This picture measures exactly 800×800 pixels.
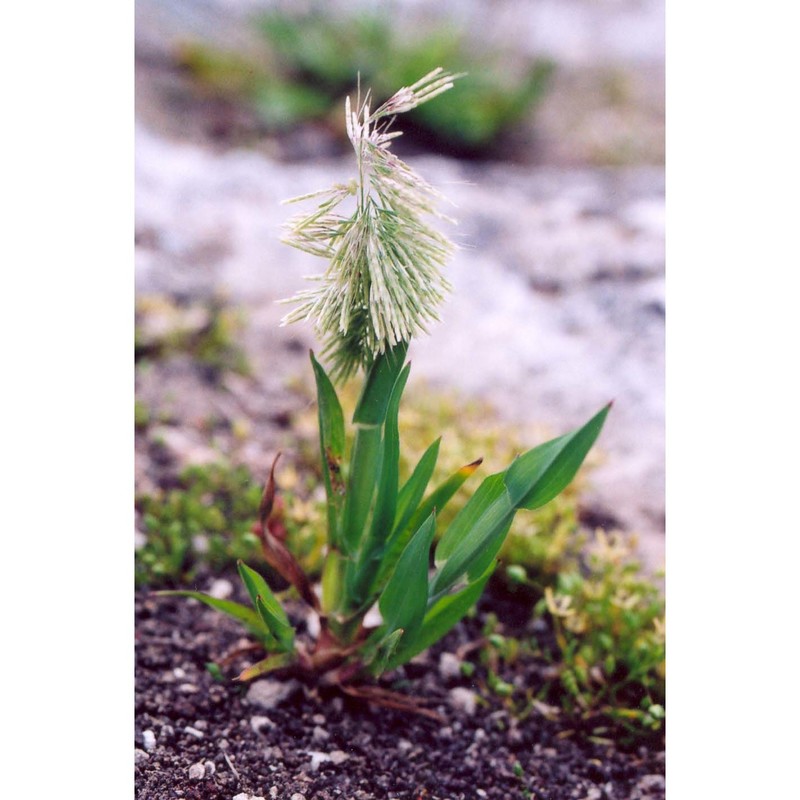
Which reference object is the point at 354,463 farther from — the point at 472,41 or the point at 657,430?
the point at 472,41

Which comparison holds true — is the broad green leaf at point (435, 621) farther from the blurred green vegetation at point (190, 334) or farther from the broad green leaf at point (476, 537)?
the blurred green vegetation at point (190, 334)

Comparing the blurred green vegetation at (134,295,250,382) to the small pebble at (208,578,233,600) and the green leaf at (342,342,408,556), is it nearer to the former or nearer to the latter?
the small pebble at (208,578,233,600)

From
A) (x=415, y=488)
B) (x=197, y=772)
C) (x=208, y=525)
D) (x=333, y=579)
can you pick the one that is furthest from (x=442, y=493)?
(x=208, y=525)

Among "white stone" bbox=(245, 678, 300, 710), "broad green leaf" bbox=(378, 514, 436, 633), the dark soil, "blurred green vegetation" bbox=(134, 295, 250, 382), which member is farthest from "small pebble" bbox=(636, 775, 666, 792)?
"blurred green vegetation" bbox=(134, 295, 250, 382)

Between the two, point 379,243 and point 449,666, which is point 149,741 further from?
point 379,243

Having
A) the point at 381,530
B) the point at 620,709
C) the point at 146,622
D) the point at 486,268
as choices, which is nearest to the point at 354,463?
the point at 381,530
